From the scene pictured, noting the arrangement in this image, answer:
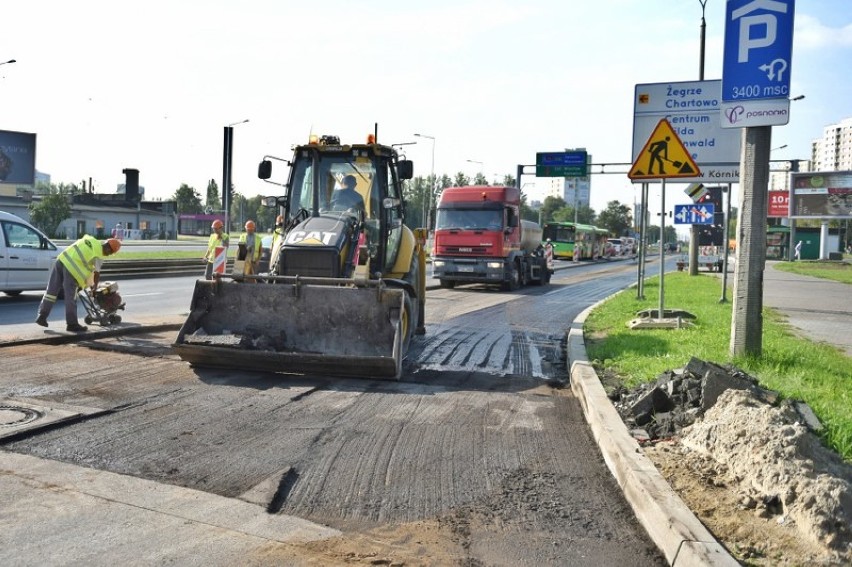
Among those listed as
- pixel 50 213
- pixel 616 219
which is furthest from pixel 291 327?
pixel 616 219

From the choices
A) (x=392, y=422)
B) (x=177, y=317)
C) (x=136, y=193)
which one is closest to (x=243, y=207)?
(x=136, y=193)

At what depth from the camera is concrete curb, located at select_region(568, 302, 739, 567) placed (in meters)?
3.54

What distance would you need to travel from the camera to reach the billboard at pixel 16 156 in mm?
54500

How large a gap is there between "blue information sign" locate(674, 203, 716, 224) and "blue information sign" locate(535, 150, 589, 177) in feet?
56.8

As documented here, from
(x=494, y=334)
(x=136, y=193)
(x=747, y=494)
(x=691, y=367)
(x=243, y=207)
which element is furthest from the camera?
(x=243, y=207)

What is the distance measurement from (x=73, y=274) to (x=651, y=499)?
8.97 meters

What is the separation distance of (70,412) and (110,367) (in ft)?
6.80

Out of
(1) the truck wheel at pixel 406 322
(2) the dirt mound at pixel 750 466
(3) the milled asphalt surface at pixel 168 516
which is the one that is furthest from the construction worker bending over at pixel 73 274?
(2) the dirt mound at pixel 750 466

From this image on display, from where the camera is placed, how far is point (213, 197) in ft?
371

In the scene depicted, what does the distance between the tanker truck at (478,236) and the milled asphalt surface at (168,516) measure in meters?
18.3

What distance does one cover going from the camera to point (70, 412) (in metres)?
6.04

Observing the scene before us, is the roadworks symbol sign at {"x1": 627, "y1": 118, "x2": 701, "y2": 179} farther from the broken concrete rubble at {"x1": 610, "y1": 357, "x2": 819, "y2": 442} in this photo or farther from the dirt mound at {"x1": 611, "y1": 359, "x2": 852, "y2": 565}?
the dirt mound at {"x1": 611, "y1": 359, "x2": 852, "y2": 565}

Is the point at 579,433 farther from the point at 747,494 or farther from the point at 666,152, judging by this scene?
the point at 666,152

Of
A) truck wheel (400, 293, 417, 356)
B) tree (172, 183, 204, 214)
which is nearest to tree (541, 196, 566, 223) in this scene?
tree (172, 183, 204, 214)
